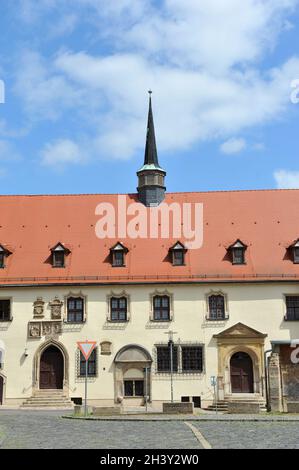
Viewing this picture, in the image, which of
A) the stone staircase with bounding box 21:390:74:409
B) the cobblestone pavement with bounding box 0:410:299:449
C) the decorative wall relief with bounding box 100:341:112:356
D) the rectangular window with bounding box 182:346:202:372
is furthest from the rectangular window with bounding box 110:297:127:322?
the cobblestone pavement with bounding box 0:410:299:449

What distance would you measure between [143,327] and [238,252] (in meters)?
6.73

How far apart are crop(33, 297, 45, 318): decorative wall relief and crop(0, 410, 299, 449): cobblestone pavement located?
1493cm

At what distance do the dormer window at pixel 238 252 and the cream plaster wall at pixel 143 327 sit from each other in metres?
1.57

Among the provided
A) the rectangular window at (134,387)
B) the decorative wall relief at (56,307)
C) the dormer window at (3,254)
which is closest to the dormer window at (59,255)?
the decorative wall relief at (56,307)

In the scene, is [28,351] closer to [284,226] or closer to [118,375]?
[118,375]

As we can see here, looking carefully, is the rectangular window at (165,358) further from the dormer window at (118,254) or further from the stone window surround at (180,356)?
the dormer window at (118,254)

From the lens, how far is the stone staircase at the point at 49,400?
3325 centimetres

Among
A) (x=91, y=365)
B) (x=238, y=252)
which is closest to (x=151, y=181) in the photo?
(x=238, y=252)

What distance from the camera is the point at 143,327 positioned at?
114 ft

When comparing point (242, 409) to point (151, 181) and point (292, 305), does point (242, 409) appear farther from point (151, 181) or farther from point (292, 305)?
point (151, 181)

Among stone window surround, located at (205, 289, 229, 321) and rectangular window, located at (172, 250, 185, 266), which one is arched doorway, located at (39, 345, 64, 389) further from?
stone window surround, located at (205, 289, 229, 321)
